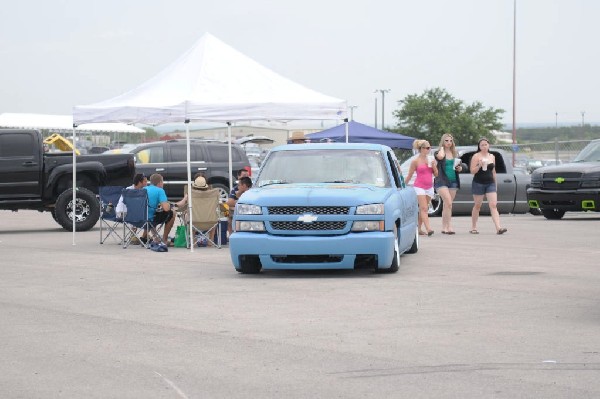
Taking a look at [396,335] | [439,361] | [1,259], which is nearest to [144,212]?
[1,259]

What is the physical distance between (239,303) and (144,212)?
24.6ft

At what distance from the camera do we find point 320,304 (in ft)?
39.5

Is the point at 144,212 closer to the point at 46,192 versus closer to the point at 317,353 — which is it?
the point at 46,192

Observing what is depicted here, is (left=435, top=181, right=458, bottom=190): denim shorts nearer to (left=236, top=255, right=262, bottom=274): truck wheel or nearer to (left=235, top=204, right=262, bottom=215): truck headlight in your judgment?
(left=236, top=255, right=262, bottom=274): truck wheel

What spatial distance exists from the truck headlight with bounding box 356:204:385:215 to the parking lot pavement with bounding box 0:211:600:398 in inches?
29.4

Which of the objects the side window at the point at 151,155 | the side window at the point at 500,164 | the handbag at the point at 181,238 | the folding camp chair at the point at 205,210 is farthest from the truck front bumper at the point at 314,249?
the side window at the point at 151,155

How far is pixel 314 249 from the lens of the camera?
47.3ft

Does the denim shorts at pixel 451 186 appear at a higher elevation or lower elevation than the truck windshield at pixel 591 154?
lower

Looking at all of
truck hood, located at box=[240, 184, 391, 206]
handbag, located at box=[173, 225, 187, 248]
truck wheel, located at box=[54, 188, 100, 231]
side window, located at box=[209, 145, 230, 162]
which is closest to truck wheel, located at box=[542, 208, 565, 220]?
side window, located at box=[209, 145, 230, 162]

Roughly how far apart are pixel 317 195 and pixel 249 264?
1.18m

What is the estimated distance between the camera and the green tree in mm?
74250

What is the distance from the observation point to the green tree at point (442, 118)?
74.2m

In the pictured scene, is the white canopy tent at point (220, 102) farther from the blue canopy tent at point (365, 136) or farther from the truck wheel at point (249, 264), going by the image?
the blue canopy tent at point (365, 136)

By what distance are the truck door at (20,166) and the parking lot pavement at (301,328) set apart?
7340 mm
